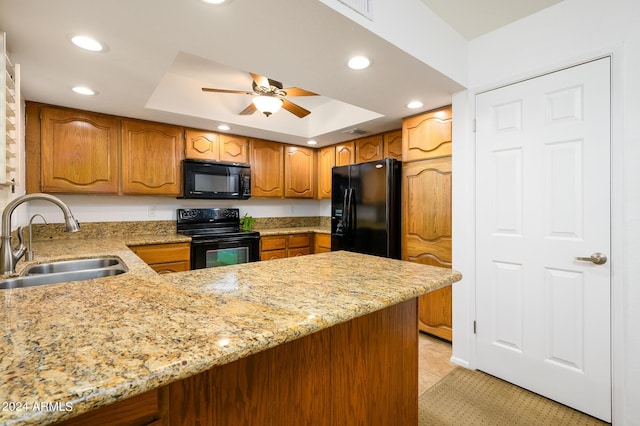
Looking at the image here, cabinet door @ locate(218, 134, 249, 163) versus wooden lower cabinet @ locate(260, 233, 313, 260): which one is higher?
cabinet door @ locate(218, 134, 249, 163)

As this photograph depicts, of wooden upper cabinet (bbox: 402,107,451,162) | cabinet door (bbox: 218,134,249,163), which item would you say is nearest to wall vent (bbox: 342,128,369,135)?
wooden upper cabinet (bbox: 402,107,451,162)

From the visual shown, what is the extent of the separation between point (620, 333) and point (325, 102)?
11.1 feet

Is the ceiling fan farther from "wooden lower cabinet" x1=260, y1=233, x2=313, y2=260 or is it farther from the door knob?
the door knob

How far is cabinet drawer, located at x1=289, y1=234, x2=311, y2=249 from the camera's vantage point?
410 cm

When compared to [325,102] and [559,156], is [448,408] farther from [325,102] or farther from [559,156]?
[325,102]

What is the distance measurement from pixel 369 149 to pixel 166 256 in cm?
259

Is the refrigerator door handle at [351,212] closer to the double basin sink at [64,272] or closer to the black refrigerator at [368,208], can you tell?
the black refrigerator at [368,208]

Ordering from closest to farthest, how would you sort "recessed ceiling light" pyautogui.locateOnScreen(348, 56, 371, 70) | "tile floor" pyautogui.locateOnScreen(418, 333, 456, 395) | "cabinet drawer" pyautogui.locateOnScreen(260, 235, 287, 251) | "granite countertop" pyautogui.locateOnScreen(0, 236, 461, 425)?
"granite countertop" pyautogui.locateOnScreen(0, 236, 461, 425) → "recessed ceiling light" pyautogui.locateOnScreen(348, 56, 371, 70) → "tile floor" pyautogui.locateOnScreen(418, 333, 456, 395) → "cabinet drawer" pyautogui.locateOnScreen(260, 235, 287, 251)

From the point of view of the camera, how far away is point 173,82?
2965 mm

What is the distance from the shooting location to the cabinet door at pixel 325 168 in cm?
435

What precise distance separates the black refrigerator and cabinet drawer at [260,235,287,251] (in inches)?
26.9

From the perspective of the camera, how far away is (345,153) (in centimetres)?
412

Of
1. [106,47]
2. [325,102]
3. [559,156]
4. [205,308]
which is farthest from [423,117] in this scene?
[205,308]

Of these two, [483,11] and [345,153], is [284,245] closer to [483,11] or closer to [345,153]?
[345,153]
